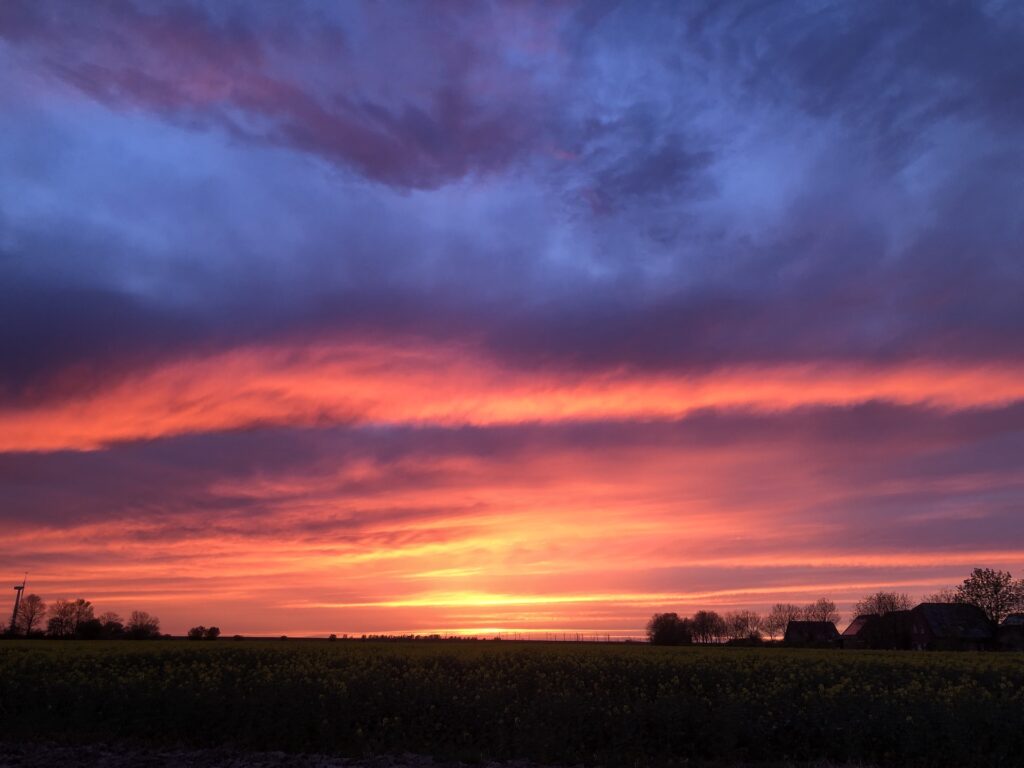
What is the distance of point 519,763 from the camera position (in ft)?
65.0

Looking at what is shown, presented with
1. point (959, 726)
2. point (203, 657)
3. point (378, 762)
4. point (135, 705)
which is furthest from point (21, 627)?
point (959, 726)

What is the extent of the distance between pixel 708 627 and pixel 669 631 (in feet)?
106

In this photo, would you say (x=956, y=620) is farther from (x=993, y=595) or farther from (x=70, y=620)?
(x=70, y=620)

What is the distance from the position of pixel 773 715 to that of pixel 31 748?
21.4m

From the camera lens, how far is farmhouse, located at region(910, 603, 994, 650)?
107 m

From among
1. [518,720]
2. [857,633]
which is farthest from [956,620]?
[518,720]

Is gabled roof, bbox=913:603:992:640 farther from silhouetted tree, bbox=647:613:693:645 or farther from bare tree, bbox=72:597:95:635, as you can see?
bare tree, bbox=72:597:95:635

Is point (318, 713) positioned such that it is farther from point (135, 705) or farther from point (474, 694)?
point (135, 705)

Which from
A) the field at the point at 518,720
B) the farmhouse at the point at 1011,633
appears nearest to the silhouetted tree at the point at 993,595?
the farmhouse at the point at 1011,633

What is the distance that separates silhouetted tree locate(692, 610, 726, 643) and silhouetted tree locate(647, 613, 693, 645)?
1984cm

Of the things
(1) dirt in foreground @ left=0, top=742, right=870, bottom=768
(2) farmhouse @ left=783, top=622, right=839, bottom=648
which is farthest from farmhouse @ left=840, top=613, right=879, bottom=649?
(1) dirt in foreground @ left=0, top=742, right=870, bottom=768

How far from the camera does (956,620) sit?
113 m

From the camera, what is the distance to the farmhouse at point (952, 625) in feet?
352

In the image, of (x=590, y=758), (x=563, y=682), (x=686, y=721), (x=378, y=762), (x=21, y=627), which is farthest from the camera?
(x=21, y=627)
